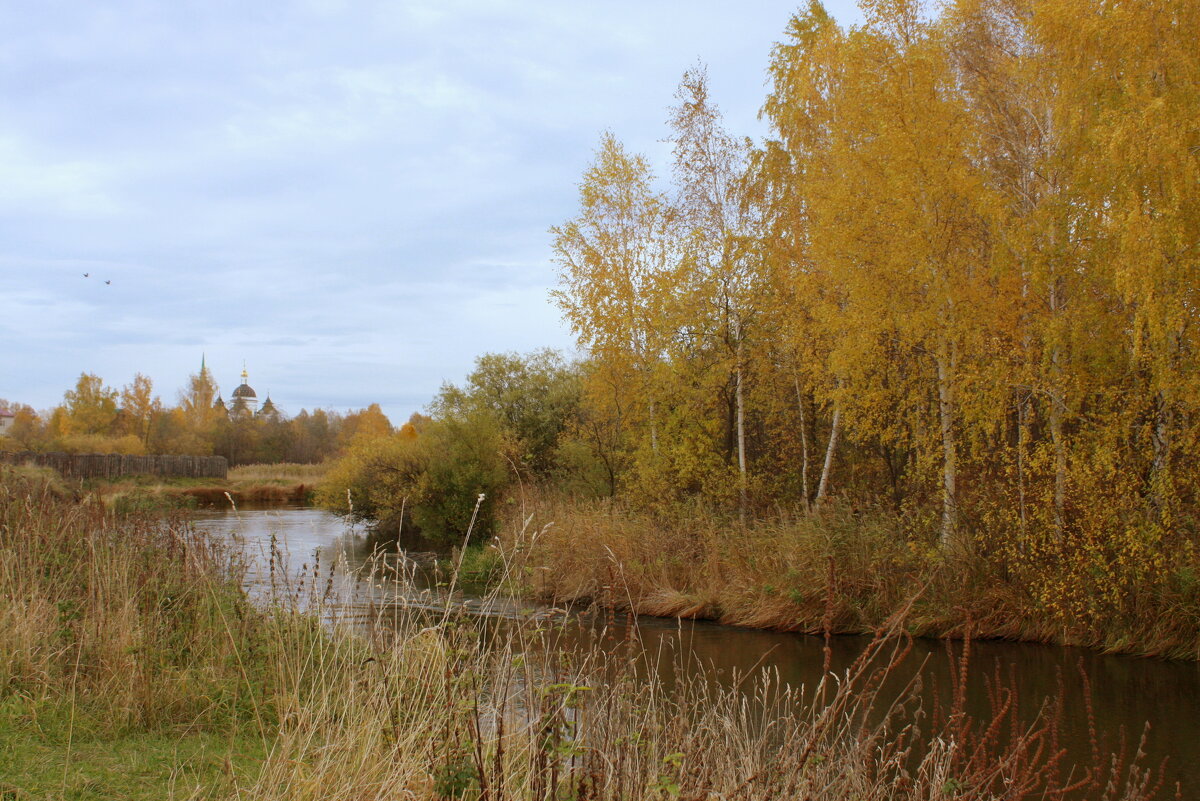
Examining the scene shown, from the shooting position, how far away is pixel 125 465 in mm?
42812

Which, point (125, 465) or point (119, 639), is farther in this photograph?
point (125, 465)

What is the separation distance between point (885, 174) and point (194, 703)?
10.7 metres

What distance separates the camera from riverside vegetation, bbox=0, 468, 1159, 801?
10.3 feet

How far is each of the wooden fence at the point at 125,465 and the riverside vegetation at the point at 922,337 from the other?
2894 centimetres

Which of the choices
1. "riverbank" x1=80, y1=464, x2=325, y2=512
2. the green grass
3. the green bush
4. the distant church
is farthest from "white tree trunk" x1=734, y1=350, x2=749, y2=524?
the distant church

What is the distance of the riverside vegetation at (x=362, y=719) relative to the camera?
Result: 315 cm

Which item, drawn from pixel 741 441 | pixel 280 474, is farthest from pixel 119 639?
pixel 280 474

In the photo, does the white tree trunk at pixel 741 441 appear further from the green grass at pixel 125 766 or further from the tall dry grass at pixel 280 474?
the tall dry grass at pixel 280 474

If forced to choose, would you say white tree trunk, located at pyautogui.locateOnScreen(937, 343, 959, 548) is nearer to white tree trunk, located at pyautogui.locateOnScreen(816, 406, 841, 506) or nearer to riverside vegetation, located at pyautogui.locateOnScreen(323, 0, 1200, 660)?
riverside vegetation, located at pyautogui.locateOnScreen(323, 0, 1200, 660)

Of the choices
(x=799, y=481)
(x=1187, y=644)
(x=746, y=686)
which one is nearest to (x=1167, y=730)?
(x=1187, y=644)

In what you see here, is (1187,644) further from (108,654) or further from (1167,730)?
(108,654)

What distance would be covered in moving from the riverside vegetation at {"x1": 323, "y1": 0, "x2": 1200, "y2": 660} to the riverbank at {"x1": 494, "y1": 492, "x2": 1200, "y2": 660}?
0.05m

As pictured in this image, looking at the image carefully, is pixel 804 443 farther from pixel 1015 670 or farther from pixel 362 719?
pixel 362 719

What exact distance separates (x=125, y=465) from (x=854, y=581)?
40.2m
